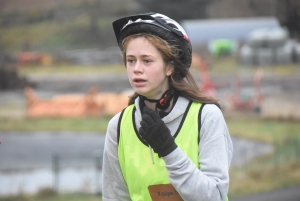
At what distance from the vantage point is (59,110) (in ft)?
43.0

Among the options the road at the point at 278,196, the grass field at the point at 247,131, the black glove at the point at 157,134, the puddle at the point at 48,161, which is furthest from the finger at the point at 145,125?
the road at the point at 278,196

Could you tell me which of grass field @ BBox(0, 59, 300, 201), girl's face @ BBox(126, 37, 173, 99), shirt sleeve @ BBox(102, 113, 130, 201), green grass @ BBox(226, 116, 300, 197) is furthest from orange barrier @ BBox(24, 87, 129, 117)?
girl's face @ BBox(126, 37, 173, 99)

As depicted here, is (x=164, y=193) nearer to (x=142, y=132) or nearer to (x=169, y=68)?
(x=142, y=132)

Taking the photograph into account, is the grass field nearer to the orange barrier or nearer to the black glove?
the orange barrier

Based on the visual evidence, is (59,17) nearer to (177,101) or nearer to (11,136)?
(11,136)

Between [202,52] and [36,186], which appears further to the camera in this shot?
[202,52]

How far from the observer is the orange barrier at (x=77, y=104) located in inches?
512

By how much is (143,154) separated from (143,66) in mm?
377

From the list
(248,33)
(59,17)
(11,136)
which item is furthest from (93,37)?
(248,33)

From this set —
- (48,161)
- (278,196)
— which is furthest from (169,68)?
(278,196)

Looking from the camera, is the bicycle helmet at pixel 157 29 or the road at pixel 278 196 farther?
the road at pixel 278 196

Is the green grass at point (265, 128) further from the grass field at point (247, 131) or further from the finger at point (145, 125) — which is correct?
the finger at point (145, 125)

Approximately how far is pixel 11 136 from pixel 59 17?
7.52 feet

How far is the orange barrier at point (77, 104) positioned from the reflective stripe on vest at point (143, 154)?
981 centimetres
